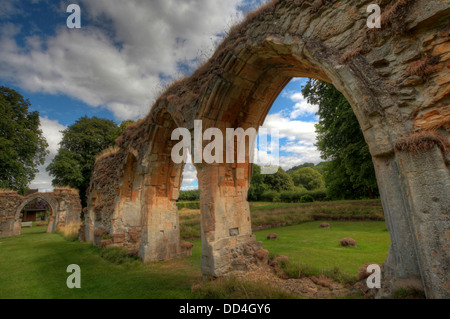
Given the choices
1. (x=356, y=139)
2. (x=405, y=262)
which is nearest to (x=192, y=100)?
(x=405, y=262)

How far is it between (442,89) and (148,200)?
8.26 meters

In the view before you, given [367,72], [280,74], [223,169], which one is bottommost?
[223,169]

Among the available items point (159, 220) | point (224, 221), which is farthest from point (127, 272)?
point (224, 221)

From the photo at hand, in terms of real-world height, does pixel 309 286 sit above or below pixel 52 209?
below

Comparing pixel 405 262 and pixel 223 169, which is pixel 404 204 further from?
pixel 223 169

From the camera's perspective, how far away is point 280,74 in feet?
18.9

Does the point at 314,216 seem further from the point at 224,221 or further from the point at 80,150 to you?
the point at 80,150

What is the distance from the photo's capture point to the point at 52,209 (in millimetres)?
21766

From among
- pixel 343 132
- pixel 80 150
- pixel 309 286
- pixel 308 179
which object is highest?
pixel 80 150

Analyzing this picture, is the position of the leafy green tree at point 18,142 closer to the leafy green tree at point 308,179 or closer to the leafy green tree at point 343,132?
the leafy green tree at point 343,132

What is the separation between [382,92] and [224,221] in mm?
4291

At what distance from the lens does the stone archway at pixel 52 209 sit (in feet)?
61.7
